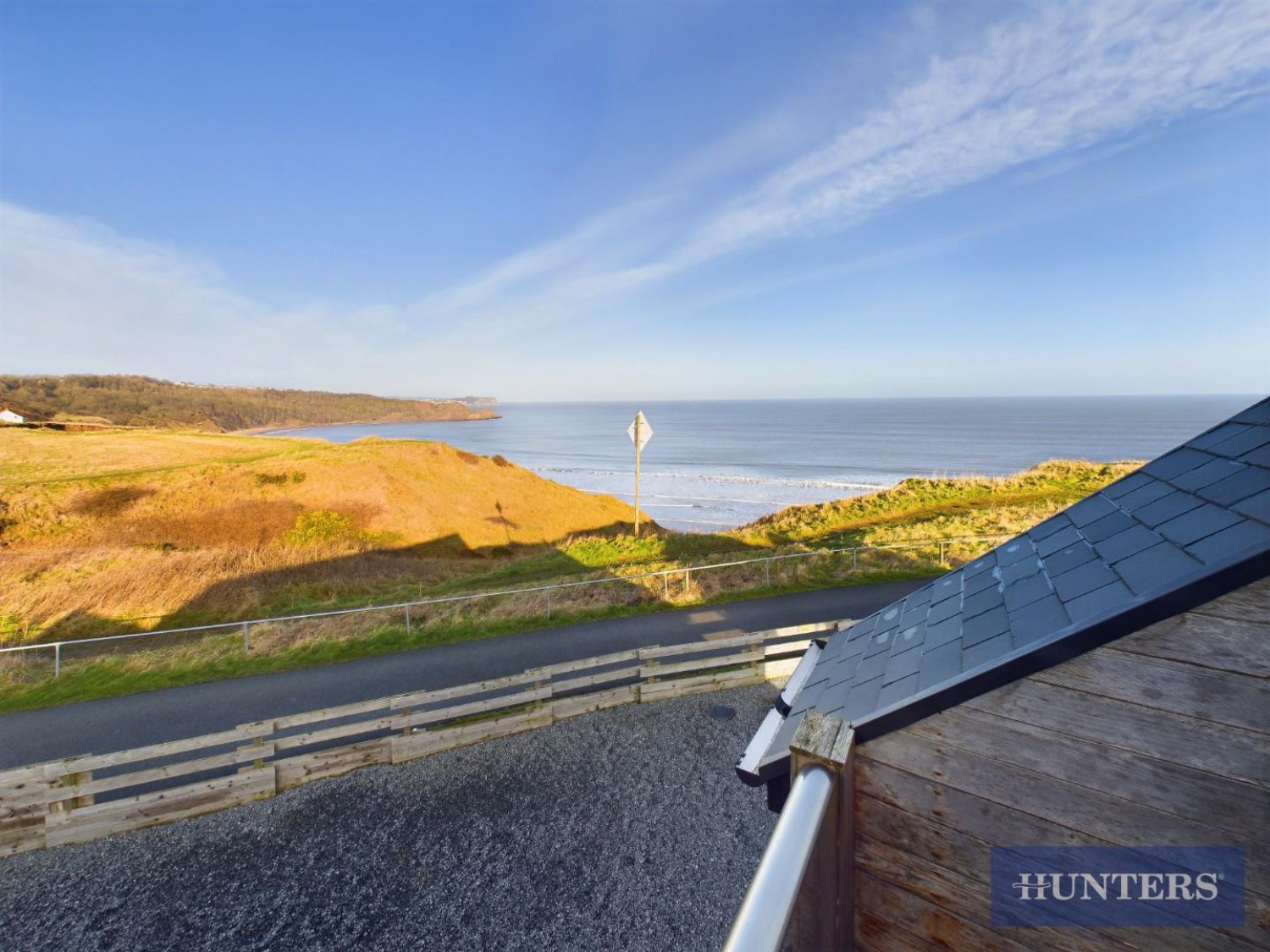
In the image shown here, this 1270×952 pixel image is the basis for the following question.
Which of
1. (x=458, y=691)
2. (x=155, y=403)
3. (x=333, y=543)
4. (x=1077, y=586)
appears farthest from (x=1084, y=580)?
(x=155, y=403)

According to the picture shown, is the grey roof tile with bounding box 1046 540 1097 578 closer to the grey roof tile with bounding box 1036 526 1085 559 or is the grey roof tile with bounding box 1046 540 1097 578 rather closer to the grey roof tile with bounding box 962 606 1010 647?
the grey roof tile with bounding box 1036 526 1085 559

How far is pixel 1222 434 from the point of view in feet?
9.69

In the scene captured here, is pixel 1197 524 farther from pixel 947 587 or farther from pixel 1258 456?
pixel 947 587

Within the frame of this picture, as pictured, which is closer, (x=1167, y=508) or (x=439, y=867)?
(x=1167, y=508)

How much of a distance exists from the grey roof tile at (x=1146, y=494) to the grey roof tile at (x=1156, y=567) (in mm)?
810

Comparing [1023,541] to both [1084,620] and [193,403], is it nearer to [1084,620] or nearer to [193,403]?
[1084,620]

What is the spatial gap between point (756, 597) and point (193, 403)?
13492 centimetres

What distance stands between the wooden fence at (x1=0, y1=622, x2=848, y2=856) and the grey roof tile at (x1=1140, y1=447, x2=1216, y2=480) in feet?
23.5

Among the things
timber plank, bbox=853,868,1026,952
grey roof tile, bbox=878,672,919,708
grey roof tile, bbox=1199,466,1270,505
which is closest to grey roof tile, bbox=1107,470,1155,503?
grey roof tile, bbox=1199,466,1270,505

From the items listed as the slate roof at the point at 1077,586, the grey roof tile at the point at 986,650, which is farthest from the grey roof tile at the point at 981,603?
the grey roof tile at the point at 986,650

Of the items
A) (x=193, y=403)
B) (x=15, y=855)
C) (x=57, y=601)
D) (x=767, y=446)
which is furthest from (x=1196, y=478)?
(x=193, y=403)

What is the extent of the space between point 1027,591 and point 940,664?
A: 732mm

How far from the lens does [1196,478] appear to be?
2.68 m

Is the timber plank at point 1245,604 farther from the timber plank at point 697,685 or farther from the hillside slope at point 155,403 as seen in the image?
the hillside slope at point 155,403
